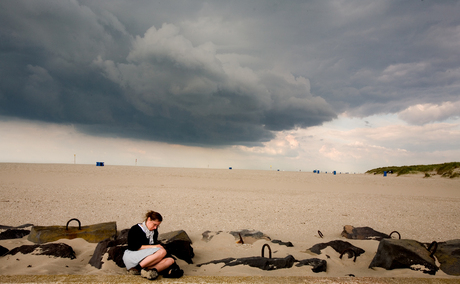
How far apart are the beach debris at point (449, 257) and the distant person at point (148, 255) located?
4.54 meters

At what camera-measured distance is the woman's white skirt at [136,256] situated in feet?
14.2

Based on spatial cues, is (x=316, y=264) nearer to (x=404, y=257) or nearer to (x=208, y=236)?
(x=404, y=257)

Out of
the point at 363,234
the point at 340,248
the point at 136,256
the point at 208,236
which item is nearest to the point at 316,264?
the point at 340,248

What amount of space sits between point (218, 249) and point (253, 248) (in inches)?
33.0

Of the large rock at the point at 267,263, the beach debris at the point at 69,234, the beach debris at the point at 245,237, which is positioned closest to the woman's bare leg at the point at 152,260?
the large rock at the point at 267,263

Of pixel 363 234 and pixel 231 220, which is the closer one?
pixel 363 234

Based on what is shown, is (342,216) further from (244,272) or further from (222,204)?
(244,272)

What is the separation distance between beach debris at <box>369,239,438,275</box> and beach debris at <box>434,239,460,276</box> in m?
0.23

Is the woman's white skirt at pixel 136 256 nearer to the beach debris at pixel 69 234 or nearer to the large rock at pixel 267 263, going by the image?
the large rock at pixel 267 263

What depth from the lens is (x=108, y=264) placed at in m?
4.80

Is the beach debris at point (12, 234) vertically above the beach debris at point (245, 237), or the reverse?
the beach debris at point (12, 234)

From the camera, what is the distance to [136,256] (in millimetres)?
4363

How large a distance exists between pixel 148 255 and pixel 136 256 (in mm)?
237

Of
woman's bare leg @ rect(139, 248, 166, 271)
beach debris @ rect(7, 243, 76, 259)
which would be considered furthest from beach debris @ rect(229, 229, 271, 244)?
beach debris @ rect(7, 243, 76, 259)
